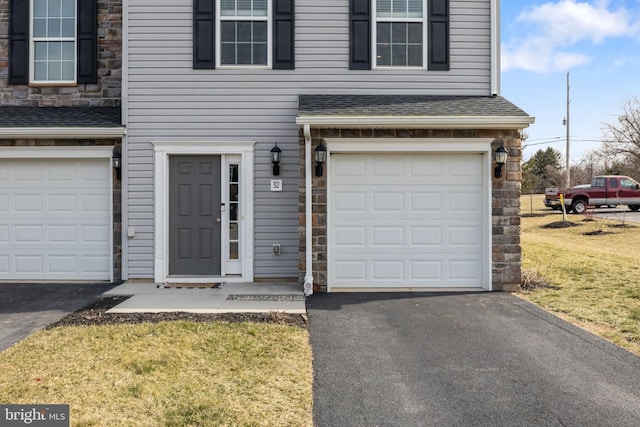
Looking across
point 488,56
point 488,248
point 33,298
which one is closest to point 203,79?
point 33,298

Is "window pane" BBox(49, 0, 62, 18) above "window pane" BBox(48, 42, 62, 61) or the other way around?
above

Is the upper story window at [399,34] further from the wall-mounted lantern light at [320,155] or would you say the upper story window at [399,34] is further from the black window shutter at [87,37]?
the black window shutter at [87,37]

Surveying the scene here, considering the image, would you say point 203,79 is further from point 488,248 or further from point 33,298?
point 488,248

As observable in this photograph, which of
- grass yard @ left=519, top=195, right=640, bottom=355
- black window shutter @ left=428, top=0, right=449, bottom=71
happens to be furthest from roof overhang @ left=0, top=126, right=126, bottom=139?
grass yard @ left=519, top=195, right=640, bottom=355

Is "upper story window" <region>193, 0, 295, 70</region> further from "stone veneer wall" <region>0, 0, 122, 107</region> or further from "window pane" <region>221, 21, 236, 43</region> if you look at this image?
"stone veneer wall" <region>0, 0, 122, 107</region>

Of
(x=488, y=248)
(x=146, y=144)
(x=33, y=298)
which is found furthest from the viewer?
(x=146, y=144)

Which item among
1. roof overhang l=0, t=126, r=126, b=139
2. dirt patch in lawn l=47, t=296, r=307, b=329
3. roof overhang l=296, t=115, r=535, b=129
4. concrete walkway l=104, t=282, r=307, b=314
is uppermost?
roof overhang l=296, t=115, r=535, b=129

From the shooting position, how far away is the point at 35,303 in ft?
19.2

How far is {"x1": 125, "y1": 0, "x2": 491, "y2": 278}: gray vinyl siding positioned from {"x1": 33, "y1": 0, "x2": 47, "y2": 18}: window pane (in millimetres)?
1784

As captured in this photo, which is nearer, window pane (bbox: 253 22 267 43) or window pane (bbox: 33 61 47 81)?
window pane (bbox: 253 22 267 43)

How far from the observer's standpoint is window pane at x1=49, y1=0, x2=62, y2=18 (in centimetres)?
754

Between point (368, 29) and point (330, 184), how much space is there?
8.78 ft

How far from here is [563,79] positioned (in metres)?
27.9

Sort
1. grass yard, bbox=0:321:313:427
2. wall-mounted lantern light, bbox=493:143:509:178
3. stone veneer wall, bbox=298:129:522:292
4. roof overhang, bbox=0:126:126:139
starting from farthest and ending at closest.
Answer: roof overhang, bbox=0:126:126:139 < stone veneer wall, bbox=298:129:522:292 < wall-mounted lantern light, bbox=493:143:509:178 < grass yard, bbox=0:321:313:427
